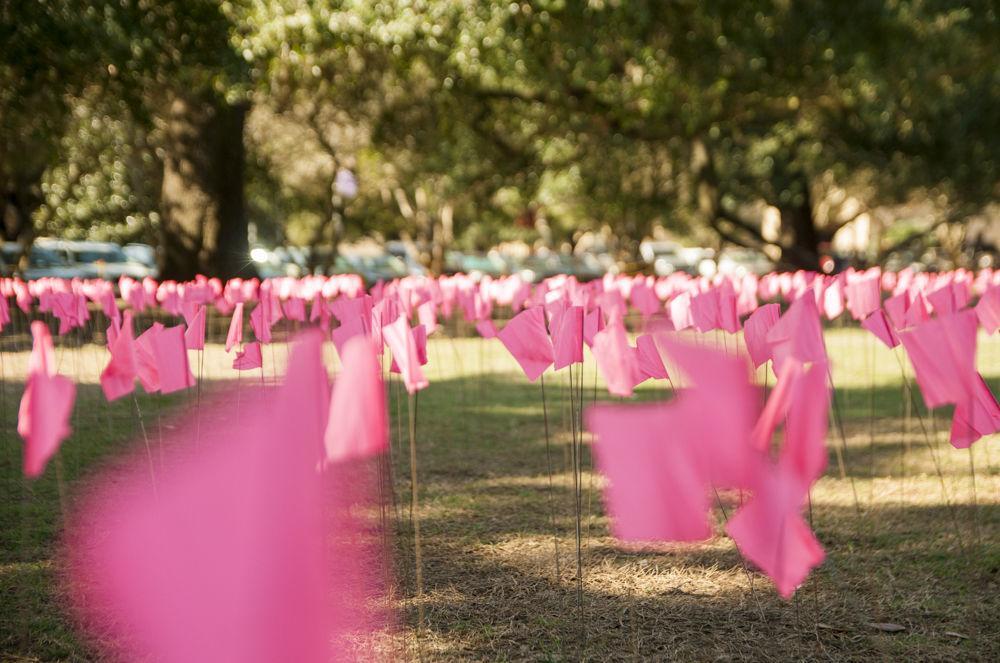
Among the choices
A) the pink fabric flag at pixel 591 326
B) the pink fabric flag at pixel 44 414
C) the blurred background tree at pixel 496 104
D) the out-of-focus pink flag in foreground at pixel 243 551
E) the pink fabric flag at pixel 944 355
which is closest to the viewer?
the out-of-focus pink flag in foreground at pixel 243 551

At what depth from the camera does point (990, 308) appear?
4.71 m

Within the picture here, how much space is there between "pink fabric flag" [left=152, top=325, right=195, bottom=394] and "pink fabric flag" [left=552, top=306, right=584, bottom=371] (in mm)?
1185

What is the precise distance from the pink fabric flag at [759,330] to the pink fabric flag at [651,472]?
1.96 m

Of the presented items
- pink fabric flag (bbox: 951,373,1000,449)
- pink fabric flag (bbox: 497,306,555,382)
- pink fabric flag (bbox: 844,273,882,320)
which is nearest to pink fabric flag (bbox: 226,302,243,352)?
Answer: pink fabric flag (bbox: 497,306,555,382)

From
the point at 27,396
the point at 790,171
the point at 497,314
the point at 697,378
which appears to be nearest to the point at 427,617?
the point at 27,396

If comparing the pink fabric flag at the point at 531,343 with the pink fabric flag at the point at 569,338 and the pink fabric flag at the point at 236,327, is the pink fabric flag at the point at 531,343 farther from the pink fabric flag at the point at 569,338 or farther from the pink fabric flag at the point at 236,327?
the pink fabric flag at the point at 236,327

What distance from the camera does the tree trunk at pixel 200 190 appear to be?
1555 centimetres

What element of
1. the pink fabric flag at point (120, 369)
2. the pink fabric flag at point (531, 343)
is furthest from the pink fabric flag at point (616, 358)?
the pink fabric flag at point (120, 369)

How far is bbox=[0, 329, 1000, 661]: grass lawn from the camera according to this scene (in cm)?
327

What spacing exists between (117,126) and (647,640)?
2021 cm

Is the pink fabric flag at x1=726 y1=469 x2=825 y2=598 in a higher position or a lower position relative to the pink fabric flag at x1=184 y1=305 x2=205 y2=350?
lower

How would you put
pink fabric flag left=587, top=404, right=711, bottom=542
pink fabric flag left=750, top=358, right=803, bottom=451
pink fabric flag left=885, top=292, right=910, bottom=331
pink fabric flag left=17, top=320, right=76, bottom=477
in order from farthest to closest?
1. pink fabric flag left=885, top=292, right=910, bottom=331
2. pink fabric flag left=17, top=320, right=76, bottom=477
3. pink fabric flag left=750, top=358, right=803, bottom=451
4. pink fabric flag left=587, top=404, right=711, bottom=542

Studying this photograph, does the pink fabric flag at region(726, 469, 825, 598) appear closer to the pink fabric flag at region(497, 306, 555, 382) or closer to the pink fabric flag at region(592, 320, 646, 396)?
the pink fabric flag at region(592, 320, 646, 396)

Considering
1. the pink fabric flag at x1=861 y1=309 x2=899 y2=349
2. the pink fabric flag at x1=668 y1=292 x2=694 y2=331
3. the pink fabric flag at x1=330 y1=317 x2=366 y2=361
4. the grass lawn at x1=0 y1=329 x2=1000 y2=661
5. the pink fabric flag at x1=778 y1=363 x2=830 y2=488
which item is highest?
the pink fabric flag at x1=668 y1=292 x2=694 y2=331
